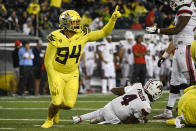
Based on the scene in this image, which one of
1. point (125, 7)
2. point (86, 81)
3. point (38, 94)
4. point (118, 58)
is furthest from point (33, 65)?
point (125, 7)

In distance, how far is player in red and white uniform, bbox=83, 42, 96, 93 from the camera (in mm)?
16062

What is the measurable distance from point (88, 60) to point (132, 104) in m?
9.34

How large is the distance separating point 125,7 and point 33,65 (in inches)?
204

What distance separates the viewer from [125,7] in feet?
61.4

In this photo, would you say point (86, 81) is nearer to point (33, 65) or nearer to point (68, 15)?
point (33, 65)

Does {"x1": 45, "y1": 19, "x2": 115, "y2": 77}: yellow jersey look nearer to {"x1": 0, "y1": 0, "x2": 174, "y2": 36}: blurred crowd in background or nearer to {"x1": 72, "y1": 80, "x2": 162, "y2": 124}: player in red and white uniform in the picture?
{"x1": 72, "y1": 80, "x2": 162, "y2": 124}: player in red and white uniform

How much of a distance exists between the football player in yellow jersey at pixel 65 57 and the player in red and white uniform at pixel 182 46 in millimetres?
1334

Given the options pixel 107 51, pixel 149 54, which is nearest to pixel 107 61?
pixel 107 51

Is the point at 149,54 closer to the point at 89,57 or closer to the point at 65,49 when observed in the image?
the point at 89,57

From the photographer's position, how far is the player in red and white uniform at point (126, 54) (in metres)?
16.1

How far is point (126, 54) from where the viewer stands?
642 inches

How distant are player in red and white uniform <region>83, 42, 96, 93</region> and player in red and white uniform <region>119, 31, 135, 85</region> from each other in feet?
2.84

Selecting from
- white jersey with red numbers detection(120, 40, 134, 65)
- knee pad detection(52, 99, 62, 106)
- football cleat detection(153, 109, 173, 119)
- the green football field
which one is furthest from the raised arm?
white jersey with red numbers detection(120, 40, 134, 65)

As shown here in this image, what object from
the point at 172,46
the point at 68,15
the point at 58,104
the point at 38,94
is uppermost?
A: the point at 68,15
